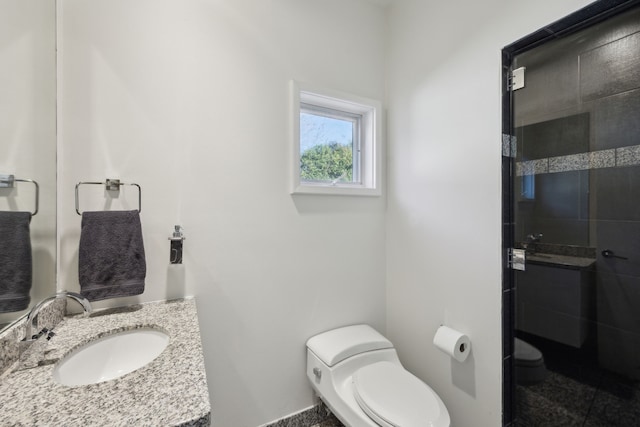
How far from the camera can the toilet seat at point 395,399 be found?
111 cm

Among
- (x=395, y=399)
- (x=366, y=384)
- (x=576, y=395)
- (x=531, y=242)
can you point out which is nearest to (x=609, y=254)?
(x=531, y=242)

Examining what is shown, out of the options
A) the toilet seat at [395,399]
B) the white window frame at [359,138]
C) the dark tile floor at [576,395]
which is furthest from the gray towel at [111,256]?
the dark tile floor at [576,395]

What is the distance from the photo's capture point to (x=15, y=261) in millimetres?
885

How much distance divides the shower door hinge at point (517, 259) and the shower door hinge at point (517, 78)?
79cm

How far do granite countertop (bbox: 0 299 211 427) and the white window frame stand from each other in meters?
1.08

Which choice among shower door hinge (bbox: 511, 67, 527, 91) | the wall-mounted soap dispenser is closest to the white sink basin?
the wall-mounted soap dispenser

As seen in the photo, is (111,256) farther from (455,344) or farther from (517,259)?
(517,259)

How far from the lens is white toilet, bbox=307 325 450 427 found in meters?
1.14

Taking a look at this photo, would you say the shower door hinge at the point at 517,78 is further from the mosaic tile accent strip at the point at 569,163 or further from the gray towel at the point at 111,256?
the gray towel at the point at 111,256

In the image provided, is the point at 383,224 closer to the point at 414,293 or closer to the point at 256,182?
the point at 414,293

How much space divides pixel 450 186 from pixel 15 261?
Result: 1.91 m

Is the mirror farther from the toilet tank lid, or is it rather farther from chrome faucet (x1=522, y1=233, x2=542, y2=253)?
chrome faucet (x1=522, y1=233, x2=542, y2=253)

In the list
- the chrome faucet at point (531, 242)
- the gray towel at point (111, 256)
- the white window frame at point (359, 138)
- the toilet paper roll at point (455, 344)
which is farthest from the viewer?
the white window frame at point (359, 138)

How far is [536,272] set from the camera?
126 cm
